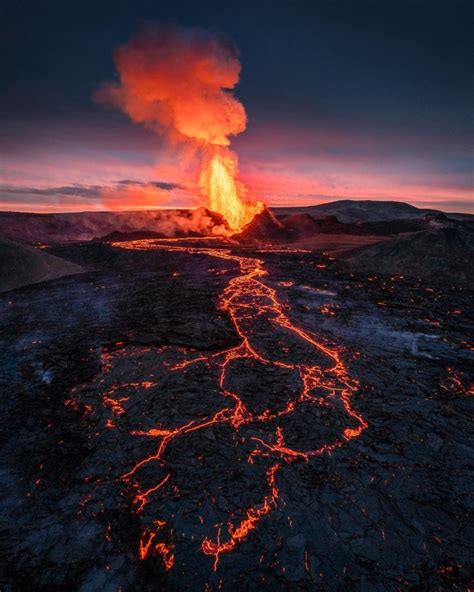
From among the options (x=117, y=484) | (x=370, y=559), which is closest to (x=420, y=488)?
(x=370, y=559)

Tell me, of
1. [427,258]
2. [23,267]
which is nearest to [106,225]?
[23,267]

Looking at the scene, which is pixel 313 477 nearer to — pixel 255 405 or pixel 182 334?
pixel 255 405

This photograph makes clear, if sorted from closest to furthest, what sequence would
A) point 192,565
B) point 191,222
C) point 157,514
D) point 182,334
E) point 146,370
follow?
1. point 192,565
2. point 157,514
3. point 146,370
4. point 182,334
5. point 191,222

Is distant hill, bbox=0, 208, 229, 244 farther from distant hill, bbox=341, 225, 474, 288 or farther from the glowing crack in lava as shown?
the glowing crack in lava

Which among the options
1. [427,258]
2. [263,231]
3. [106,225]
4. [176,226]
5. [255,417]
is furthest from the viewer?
[106,225]

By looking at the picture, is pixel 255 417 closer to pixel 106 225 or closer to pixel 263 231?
pixel 263 231

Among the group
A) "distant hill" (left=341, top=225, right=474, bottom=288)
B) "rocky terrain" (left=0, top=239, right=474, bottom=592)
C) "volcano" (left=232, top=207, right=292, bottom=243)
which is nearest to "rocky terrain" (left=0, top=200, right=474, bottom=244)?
"volcano" (left=232, top=207, right=292, bottom=243)
